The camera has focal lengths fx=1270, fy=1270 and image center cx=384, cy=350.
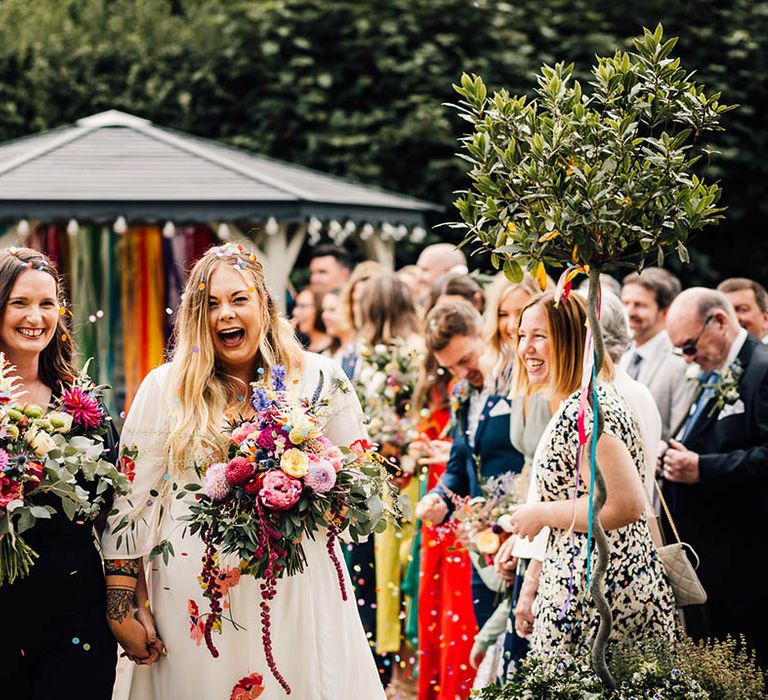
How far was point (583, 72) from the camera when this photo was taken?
1563 centimetres

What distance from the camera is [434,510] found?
6.05 m

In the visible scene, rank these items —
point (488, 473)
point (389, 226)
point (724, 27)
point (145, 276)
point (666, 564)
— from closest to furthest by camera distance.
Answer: point (666, 564), point (488, 473), point (145, 276), point (389, 226), point (724, 27)

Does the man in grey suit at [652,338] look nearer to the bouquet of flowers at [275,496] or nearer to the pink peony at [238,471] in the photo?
the bouquet of flowers at [275,496]

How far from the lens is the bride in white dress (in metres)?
4.10

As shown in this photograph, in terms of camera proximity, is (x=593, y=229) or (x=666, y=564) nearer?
(x=593, y=229)

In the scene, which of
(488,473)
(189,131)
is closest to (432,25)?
(189,131)

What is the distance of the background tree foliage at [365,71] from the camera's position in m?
15.5

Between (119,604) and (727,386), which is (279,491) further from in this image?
(727,386)

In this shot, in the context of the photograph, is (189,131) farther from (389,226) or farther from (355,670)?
(355,670)

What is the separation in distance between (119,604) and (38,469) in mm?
587

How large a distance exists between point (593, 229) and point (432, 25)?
12697 mm

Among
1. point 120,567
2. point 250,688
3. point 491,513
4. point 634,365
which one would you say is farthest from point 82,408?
point 634,365

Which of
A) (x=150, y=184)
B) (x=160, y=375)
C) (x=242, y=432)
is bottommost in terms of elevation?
(x=242, y=432)

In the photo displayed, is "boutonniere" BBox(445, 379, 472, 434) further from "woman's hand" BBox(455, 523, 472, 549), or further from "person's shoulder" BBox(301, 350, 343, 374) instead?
"person's shoulder" BBox(301, 350, 343, 374)
